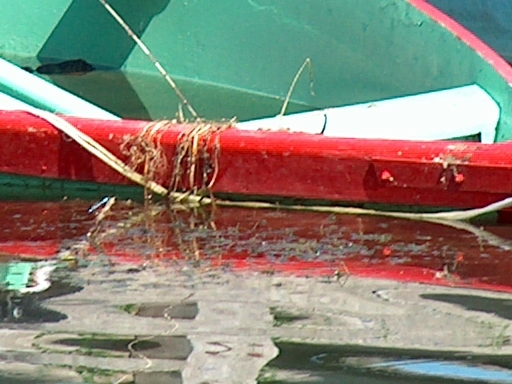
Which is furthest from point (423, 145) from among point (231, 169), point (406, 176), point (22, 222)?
point (22, 222)

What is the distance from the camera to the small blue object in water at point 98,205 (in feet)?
7.98

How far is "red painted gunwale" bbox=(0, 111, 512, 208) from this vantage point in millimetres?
2287

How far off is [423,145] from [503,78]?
0.63m

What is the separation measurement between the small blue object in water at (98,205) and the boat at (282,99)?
25 mm

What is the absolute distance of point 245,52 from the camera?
3.70 meters

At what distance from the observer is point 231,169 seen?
2396 mm

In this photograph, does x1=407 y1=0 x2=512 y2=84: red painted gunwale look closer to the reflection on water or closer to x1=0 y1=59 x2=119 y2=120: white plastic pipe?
x1=0 y1=59 x2=119 y2=120: white plastic pipe

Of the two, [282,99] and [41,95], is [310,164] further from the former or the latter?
[282,99]

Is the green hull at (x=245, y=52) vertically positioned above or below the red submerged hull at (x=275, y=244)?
above

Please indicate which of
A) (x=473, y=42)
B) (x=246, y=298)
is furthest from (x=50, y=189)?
(x=473, y=42)

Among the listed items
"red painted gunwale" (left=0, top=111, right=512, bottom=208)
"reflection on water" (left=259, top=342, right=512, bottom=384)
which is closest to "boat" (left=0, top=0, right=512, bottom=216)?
"red painted gunwale" (left=0, top=111, right=512, bottom=208)

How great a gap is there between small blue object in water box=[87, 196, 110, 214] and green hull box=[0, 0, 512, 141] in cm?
96

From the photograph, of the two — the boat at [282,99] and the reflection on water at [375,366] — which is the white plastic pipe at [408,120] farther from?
the reflection on water at [375,366]

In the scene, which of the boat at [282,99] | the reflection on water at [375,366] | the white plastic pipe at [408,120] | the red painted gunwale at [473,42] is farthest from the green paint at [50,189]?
the red painted gunwale at [473,42]
